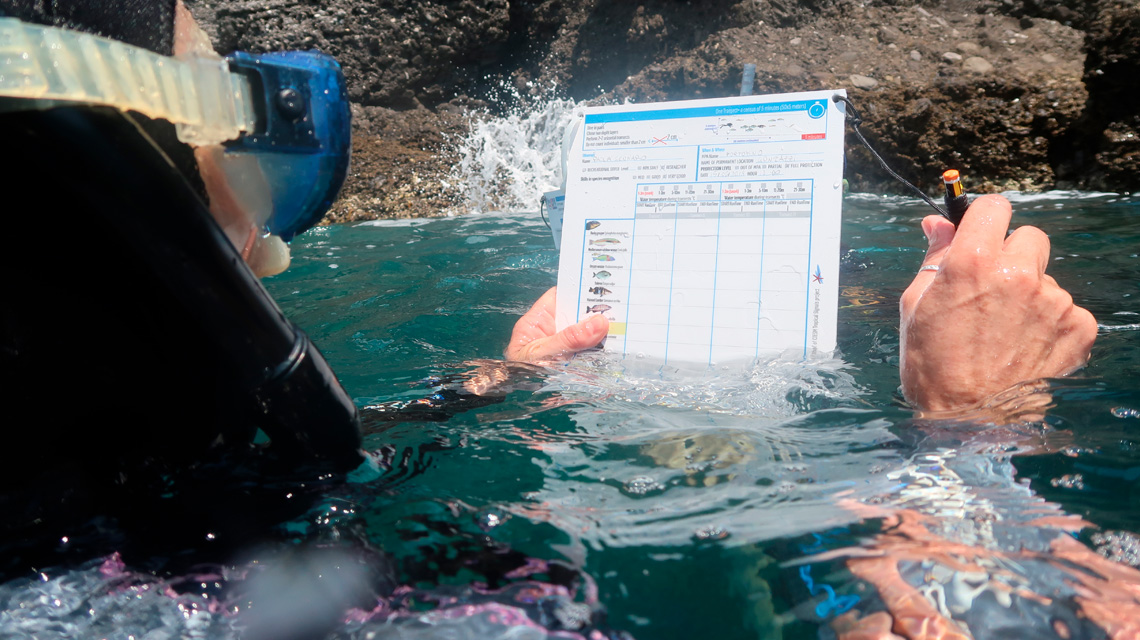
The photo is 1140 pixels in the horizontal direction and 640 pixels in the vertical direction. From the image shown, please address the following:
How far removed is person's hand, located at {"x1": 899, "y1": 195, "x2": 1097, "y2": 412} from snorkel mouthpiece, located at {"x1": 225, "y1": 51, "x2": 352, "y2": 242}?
3.52 ft

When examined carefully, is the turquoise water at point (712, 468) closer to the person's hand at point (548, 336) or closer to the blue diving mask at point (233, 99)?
the person's hand at point (548, 336)

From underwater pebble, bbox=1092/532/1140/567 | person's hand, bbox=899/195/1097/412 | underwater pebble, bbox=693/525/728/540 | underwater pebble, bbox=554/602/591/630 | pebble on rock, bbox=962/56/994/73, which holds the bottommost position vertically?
underwater pebble, bbox=554/602/591/630

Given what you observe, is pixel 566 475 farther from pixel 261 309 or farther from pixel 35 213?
pixel 35 213

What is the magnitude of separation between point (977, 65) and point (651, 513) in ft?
19.0

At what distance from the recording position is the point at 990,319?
123cm

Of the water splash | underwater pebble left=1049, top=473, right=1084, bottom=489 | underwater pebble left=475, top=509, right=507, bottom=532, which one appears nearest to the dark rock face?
the water splash

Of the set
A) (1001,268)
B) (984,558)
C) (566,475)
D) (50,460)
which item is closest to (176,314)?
(50,460)

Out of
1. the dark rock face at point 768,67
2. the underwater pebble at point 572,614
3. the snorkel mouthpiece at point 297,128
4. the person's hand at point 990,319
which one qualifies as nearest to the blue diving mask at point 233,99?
the snorkel mouthpiece at point 297,128

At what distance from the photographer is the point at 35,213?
2.10 feet

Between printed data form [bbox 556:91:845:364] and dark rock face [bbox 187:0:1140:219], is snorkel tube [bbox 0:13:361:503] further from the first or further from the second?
dark rock face [bbox 187:0:1140:219]

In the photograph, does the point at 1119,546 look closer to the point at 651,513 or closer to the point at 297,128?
the point at 651,513

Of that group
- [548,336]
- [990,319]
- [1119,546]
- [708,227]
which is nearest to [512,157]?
[548,336]

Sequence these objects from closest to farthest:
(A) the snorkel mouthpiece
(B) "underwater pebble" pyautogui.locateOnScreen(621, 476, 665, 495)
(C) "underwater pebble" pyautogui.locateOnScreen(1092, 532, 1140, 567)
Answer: (A) the snorkel mouthpiece < (C) "underwater pebble" pyautogui.locateOnScreen(1092, 532, 1140, 567) < (B) "underwater pebble" pyautogui.locateOnScreen(621, 476, 665, 495)

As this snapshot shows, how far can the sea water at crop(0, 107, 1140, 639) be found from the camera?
0.80 metres
